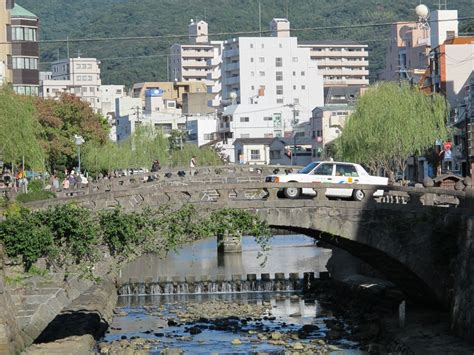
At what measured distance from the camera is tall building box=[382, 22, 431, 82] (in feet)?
485

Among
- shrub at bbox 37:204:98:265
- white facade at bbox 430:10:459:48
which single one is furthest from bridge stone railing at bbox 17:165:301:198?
white facade at bbox 430:10:459:48

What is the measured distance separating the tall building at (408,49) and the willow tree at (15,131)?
273 feet

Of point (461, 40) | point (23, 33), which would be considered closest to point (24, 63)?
point (23, 33)

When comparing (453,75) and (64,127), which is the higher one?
(453,75)

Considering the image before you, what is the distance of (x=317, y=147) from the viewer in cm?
14650

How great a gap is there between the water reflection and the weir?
6.03 ft

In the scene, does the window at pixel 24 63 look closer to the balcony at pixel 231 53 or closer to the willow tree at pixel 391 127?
the willow tree at pixel 391 127

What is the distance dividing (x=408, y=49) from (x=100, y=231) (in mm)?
123282

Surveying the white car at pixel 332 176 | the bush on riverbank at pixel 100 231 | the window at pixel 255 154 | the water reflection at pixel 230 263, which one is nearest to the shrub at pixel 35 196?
the water reflection at pixel 230 263

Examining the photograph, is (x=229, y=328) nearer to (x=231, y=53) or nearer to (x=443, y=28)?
(x=443, y=28)

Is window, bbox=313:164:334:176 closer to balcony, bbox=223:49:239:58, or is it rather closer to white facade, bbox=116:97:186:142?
white facade, bbox=116:97:186:142

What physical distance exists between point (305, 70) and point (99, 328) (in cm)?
15554

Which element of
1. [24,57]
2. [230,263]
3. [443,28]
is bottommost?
[230,263]

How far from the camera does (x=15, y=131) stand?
63.5m
